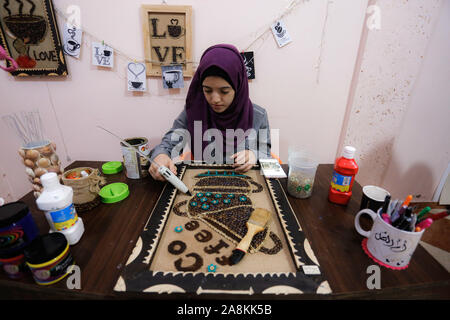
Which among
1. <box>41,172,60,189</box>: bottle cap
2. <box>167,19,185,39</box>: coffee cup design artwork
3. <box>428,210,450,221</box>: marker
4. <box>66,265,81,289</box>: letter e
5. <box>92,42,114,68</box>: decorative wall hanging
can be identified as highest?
<box>167,19,185,39</box>: coffee cup design artwork

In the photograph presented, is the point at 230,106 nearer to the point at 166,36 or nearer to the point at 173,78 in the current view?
the point at 173,78

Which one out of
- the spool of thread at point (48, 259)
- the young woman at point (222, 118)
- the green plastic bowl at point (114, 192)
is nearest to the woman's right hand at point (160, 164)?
the young woman at point (222, 118)

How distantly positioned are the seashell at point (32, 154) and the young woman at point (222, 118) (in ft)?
1.28

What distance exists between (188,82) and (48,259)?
46.1 inches

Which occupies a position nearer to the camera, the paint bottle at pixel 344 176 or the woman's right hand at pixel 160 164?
the paint bottle at pixel 344 176

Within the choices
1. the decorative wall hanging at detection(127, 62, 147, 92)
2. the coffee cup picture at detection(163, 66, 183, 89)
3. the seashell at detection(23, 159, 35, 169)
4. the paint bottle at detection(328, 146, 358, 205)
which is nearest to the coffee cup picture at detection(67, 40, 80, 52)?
the decorative wall hanging at detection(127, 62, 147, 92)

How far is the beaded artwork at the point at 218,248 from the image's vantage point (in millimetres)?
457

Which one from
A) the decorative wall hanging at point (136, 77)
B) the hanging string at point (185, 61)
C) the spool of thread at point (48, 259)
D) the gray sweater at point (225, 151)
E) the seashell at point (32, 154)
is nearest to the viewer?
the spool of thread at point (48, 259)

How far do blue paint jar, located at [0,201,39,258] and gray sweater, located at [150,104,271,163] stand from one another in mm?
592

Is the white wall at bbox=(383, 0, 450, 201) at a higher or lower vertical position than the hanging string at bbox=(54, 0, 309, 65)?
lower

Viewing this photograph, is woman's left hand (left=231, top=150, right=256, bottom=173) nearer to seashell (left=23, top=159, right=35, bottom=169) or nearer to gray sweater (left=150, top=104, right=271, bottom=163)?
gray sweater (left=150, top=104, right=271, bottom=163)

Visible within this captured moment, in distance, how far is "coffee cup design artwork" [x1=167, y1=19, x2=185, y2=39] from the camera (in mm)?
1217

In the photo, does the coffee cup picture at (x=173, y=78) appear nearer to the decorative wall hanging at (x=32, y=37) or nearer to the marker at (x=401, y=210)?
the decorative wall hanging at (x=32, y=37)

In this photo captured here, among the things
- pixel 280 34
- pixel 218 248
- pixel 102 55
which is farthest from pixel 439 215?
pixel 102 55
